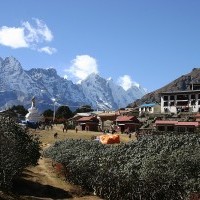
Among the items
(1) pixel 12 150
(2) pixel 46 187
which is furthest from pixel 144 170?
(2) pixel 46 187

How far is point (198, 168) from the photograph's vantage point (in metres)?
42.8

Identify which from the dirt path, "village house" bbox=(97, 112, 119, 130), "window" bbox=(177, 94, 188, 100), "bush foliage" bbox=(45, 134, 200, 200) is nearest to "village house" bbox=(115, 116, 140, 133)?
"village house" bbox=(97, 112, 119, 130)

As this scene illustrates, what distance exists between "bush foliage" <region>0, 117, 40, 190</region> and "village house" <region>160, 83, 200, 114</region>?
310 ft

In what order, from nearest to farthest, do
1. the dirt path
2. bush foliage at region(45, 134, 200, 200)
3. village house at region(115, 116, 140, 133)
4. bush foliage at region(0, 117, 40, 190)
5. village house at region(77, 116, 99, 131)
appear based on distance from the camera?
1. bush foliage at region(0, 117, 40, 190)
2. bush foliage at region(45, 134, 200, 200)
3. the dirt path
4. village house at region(115, 116, 140, 133)
5. village house at region(77, 116, 99, 131)

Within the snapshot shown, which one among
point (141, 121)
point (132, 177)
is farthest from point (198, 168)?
point (141, 121)

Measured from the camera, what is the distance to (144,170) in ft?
147

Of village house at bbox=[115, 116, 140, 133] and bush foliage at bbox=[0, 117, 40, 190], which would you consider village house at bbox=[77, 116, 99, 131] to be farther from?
bush foliage at bbox=[0, 117, 40, 190]

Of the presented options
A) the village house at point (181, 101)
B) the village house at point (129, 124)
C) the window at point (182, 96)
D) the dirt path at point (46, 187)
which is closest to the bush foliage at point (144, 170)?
the dirt path at point (46, 187)

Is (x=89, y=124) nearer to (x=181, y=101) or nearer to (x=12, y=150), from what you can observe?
(x=181, y=101)

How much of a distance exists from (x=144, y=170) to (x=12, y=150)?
1259 centimetres

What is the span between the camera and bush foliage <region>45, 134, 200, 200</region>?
141 ft

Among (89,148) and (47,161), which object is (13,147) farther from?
(47,161)

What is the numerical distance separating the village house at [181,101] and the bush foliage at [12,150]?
9442cm

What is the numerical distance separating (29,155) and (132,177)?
13200 mm
